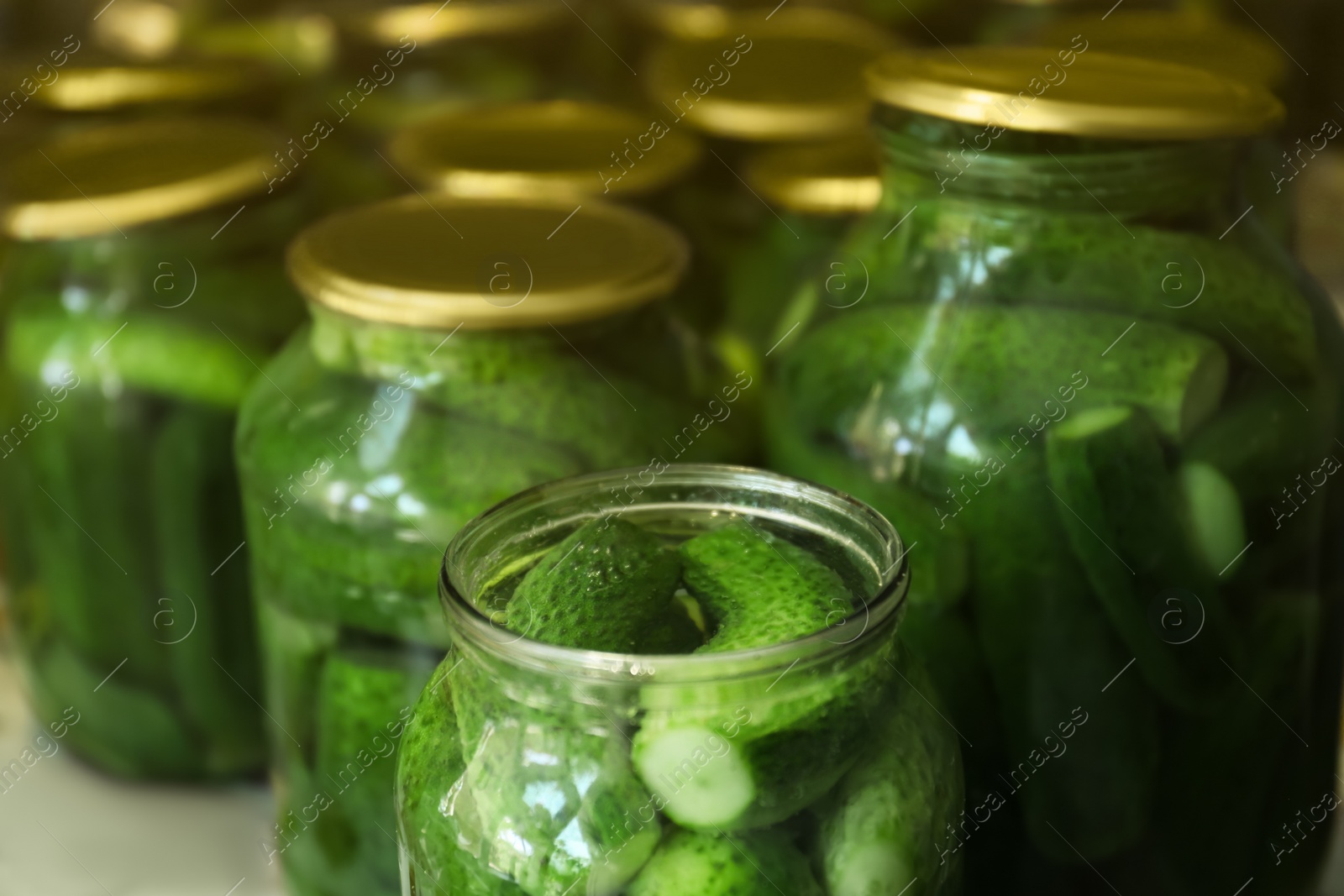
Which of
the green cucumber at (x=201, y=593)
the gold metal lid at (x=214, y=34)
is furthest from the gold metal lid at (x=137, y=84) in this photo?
the green cucumber at (x=201, y=593)

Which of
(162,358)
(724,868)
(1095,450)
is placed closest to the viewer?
(724,868)

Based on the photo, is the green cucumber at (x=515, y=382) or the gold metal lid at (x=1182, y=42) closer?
the green cucumber at (x=515, y=382)

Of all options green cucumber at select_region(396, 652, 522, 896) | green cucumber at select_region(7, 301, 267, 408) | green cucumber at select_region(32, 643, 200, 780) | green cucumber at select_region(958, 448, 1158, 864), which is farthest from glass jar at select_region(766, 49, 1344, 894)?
green cucumber at select_region(32, 643, 200, 780)

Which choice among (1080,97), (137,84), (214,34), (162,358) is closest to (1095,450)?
(1080,97)

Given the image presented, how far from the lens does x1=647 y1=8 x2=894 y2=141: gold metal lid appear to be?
2.80 ft

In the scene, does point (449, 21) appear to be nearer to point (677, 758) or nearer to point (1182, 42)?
point (1182, 42)

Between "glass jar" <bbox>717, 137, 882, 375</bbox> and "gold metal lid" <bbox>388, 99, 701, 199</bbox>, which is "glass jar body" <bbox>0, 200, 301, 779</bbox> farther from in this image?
"glass jar" <bbox>717, 137, 882, 375</bbox>

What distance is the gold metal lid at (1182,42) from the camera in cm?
78

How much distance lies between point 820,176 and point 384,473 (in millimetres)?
343

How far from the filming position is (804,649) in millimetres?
403

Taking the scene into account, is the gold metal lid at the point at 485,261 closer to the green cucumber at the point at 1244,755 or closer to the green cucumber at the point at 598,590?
the green cucumber at the point at 598,590

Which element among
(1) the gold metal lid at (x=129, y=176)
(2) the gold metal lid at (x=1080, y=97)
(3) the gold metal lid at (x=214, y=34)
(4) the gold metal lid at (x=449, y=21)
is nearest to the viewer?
(2) the gold metal lid at (x=1080, y=97)

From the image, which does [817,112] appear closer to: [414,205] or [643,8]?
[414,205]

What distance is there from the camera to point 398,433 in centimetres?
60
